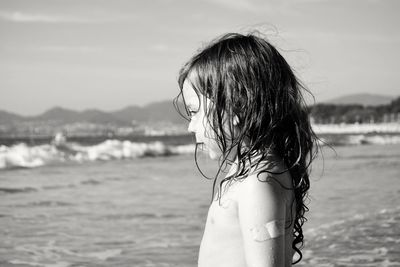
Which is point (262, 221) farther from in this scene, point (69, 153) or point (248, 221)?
point (69, 153)

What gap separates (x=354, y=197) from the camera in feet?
26.4

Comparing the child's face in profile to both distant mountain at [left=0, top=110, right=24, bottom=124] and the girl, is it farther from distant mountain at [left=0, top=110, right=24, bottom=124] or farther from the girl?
distant mountain at [left=0, top=110, right=24, bottom=124]

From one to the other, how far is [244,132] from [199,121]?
17cm

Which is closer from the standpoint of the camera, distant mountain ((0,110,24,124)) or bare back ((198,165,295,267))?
bare back ((198,165,295,267))

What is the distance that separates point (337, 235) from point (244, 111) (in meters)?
3.98

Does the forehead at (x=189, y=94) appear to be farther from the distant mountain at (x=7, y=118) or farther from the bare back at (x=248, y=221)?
the distant mountain at (x=7, y=118)

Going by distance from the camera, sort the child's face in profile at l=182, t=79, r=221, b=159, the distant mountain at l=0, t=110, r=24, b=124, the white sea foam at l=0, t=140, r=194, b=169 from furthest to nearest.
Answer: the distant mountain at l=0, t=110, r=24, b=124
the white sea foam at l=0, t=140, r=194, b=169
the child's face in profile at l=182, t=79, r=221, b=159

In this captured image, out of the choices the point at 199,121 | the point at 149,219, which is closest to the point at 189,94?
the point at 199,121

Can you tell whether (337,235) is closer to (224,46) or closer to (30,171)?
(224,46)

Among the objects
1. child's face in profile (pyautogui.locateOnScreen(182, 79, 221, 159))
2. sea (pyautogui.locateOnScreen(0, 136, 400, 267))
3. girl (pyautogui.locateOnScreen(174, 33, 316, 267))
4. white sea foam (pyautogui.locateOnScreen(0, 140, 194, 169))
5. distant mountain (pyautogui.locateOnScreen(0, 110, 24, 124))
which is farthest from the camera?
distant mountain (pyautogui.locateOnScreen(0, 110, 24, 124))

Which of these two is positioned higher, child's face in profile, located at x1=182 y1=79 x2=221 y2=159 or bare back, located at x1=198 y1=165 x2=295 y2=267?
child's face in profile, located at x1=182 y1=79 x2=221 y2=159

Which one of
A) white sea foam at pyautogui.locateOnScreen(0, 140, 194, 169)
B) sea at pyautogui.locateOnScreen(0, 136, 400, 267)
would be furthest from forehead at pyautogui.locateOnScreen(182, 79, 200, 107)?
white sea foam at pyautogui.locateOnScreen(0, 140, 194, 169)

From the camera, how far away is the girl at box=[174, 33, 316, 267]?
1.86m

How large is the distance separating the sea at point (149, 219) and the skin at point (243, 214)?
26.3 inches
